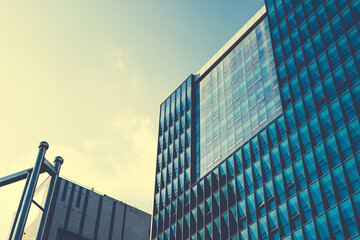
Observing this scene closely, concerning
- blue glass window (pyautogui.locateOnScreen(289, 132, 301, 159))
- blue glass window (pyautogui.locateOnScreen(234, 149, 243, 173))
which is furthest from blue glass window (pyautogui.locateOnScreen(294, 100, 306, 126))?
blue glass window (pyautogui.locateOnScreen(234, 149, 243, 173))

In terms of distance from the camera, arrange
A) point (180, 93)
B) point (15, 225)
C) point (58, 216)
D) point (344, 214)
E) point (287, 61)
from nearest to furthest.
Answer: point (15, 225), point (344, 214), point (287, 61), point (180, 93), point (58, 216)

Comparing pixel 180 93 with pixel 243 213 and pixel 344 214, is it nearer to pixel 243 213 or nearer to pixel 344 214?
pixel 243 213

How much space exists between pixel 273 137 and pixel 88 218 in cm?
7076

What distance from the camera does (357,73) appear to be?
52656 millimetres

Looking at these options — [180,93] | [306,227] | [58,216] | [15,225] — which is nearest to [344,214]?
[306,227]

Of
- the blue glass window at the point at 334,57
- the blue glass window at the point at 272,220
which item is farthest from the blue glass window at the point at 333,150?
the blue glass window at the point at 334,57

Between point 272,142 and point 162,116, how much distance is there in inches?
1456

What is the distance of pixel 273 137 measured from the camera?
60.8m

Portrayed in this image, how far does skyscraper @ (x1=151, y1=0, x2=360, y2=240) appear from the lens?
49.7m

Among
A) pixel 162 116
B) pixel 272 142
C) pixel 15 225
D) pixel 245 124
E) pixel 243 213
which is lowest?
pixel 15 225

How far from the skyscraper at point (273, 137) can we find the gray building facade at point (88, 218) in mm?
37449

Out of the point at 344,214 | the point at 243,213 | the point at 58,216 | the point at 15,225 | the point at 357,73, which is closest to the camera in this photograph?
the point at 15,225

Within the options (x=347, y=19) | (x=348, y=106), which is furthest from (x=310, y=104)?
(x=347, y=19)

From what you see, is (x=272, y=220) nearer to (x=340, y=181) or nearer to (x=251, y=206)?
→ (x=251, y=206)
